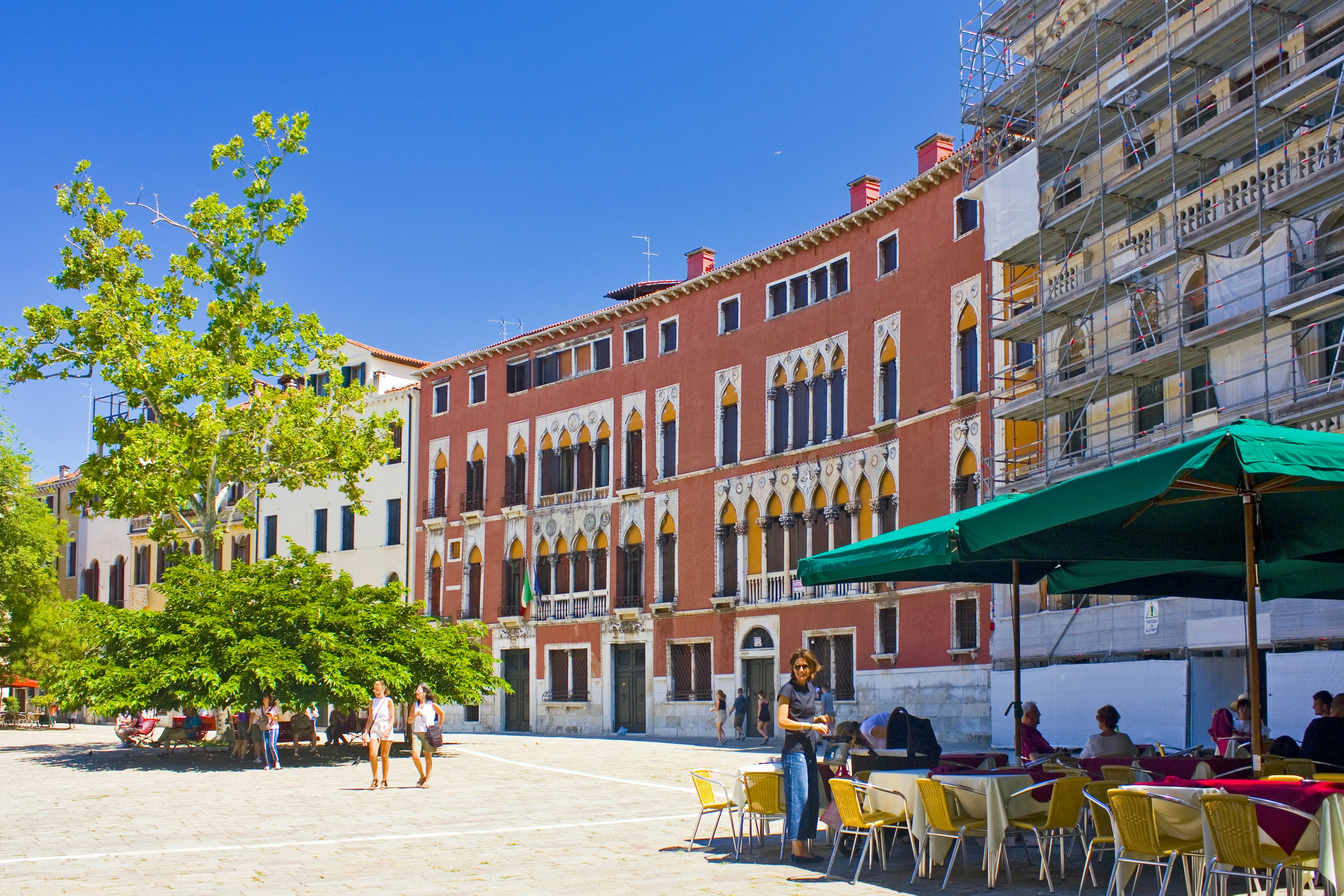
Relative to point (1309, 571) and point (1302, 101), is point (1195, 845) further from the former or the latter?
point (1302, 101)

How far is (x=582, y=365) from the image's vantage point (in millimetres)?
41781

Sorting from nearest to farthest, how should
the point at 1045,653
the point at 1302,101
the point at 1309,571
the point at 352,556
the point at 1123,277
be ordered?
1. the point at 1309,571
2. the point at 1302,101
3. the point at 1123,277
4. the point at 1045,653
5. the point at 352,556

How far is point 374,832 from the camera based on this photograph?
1359cm

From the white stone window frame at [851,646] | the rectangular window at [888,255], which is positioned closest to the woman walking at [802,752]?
the white stone window frame at [851,646]

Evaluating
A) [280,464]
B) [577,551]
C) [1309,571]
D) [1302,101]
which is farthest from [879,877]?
[577,551]

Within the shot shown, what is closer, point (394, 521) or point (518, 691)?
point (518, 691)

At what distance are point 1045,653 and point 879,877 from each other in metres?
16.7

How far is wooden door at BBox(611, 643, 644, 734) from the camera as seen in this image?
126 ft

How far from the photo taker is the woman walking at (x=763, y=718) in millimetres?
31172

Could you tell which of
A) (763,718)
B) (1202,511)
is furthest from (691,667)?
(1202,511)

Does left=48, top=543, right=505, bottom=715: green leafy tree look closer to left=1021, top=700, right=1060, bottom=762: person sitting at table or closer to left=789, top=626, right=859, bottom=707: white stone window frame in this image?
left=789, top=626, right=859, bottom=707: white stone window frame

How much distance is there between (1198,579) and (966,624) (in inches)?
627

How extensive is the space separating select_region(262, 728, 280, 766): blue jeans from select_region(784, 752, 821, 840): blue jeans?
1479 cm

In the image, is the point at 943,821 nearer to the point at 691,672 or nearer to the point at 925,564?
the point at 925,564
